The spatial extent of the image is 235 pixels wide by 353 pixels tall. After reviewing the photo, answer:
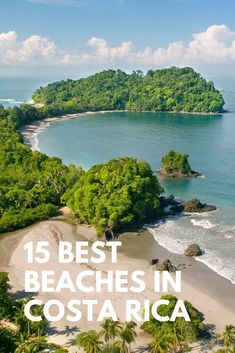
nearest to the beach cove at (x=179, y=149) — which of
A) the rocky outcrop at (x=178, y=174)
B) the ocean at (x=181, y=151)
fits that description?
the ocean at (x=181, y=151)

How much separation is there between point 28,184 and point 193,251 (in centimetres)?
3297

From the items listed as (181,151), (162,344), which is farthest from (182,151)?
(162,344)

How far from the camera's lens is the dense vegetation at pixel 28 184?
69188 mm

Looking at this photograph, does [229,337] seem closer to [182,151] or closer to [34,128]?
[182,151]

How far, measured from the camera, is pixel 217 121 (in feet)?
609

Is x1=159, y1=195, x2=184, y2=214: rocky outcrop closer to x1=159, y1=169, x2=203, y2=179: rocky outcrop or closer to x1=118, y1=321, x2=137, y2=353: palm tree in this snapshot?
x1=159, y1=169, x2=203, y2=179: rocky outcrop

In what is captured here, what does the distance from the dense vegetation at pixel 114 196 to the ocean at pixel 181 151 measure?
4199mm

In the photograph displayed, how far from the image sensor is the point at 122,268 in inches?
2154

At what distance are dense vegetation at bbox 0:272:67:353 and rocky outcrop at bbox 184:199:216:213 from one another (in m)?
38.8

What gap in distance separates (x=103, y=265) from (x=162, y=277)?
726cm

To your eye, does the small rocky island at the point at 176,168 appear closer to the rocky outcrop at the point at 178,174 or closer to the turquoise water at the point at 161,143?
the rocky outcrop at the point at 178,174

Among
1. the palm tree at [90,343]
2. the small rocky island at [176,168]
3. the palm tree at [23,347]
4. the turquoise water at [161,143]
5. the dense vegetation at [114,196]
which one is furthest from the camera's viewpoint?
the small rocky island at [176,168]

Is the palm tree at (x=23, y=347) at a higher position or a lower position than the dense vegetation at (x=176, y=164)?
lower

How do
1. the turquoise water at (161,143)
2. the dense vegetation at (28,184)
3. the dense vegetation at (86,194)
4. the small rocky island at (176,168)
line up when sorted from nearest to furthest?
the dense vegetation at (86,194) → the dense vegetation at (28,184) → the turquoise water at (161,143) → the small rocky island at (176,168)
